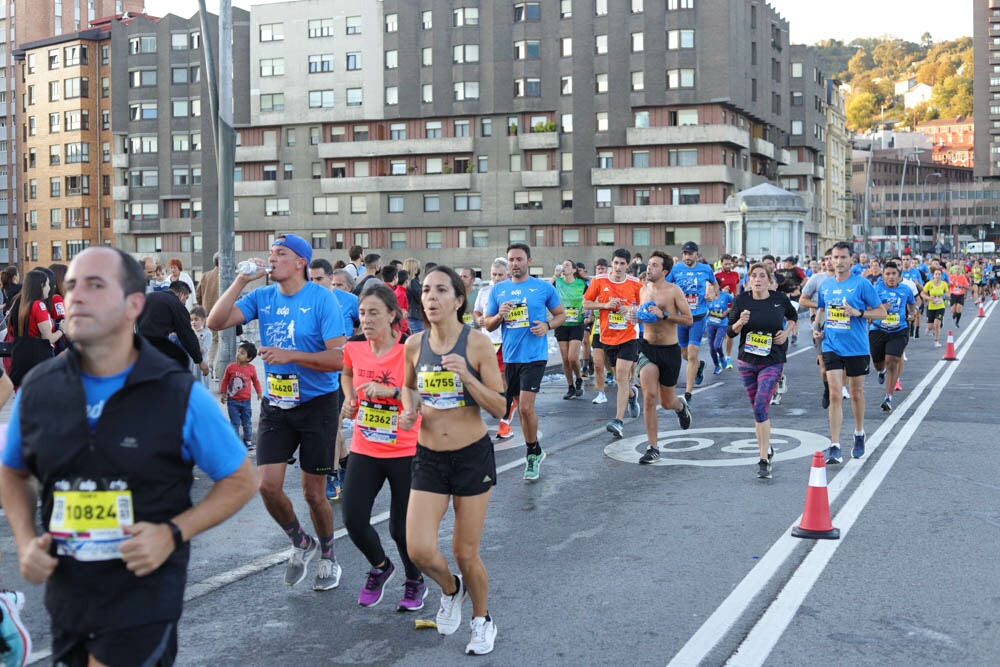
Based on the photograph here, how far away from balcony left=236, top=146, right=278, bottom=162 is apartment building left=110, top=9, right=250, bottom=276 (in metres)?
2.39

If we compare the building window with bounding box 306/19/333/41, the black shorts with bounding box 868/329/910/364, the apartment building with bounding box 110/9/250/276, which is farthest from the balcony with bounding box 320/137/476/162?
the black shorts with bounding box 868/329/910/364

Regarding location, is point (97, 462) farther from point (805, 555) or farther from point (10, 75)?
point (10, 75)

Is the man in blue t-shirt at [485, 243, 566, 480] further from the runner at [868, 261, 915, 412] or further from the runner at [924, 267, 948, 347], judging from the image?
the runner at [924, 267, 948, 347]

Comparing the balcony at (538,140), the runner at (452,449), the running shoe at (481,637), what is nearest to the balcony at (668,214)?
the balcony at (538,140)

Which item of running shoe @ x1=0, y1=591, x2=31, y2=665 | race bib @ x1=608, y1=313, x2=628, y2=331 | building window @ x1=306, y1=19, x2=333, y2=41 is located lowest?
running shoe @ x1=0, y1=591, x2=31, y2=665

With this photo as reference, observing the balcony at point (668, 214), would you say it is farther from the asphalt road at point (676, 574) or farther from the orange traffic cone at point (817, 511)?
the orange traffic cone at point (817, 511)

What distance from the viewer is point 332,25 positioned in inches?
3063

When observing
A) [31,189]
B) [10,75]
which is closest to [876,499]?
[31,189]

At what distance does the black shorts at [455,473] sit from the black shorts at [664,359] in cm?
555

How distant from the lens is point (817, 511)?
7.53 metres

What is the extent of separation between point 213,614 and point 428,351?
1.84 meters

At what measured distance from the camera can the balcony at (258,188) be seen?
3108 inches

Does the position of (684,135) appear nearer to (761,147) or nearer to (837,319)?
(761,147)

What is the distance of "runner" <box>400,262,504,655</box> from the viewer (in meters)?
5.41
